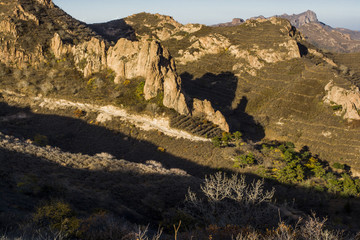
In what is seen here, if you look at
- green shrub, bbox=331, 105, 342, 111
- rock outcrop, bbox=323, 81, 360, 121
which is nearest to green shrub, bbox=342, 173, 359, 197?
rock outcrop, bbox=323, 81, 360, 121

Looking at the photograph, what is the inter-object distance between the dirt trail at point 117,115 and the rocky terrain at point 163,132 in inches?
8.4

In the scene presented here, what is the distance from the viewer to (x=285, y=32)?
Answer: 88.2 meters

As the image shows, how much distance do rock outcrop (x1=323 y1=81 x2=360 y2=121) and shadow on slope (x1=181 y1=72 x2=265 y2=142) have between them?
14274 millimetres

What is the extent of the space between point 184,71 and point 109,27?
74.8 metres

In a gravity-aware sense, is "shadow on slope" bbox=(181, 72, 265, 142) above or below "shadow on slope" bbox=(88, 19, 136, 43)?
below

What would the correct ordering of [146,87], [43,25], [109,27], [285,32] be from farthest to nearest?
[109,27], [285,32], [43,25], [146,87]

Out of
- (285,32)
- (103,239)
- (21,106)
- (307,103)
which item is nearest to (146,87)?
(21,106)

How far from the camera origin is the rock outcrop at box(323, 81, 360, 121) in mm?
45750

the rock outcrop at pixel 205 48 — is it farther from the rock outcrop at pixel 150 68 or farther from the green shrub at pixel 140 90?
the green shrub at pixel 140 90

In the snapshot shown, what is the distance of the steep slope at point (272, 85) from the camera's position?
4591 centimetres

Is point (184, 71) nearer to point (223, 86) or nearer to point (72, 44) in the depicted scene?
point (223, 86)

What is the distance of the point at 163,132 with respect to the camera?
1764 inches

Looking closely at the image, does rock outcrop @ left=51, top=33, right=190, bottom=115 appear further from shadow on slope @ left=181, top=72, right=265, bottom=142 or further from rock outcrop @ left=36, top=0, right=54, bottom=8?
rock outcrop @ left=36, top=0, right=54, bottom=8

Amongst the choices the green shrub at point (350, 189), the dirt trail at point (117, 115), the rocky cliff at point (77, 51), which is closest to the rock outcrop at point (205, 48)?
the rocky cliff at point (77, 51)
